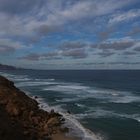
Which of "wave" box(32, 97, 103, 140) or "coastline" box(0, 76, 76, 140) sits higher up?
"coastline" box(0, 76, 76, 140)

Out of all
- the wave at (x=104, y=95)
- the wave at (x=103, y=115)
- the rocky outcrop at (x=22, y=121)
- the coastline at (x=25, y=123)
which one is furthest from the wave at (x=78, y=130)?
the wave at (x=104, y=95)

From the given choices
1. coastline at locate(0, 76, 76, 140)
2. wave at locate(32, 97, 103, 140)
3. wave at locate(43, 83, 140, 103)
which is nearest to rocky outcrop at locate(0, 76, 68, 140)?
coastline at locate(0, 76, 76, 140)

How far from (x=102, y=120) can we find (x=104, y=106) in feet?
32.9

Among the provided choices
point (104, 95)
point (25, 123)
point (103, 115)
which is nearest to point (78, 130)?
point (25, 123)

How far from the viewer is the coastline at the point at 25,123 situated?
991 inches

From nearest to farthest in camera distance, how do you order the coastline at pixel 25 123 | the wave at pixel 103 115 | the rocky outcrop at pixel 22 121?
the rocky outcrop at pixel 22 121 < the coastline at pixel 25 123 < the wave at pixel 103 115

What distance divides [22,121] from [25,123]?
0.87 m

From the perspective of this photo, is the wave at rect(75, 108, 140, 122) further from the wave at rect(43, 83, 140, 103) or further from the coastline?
the wave at rect(43, 83, 140, 103)

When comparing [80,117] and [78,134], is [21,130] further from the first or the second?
[80,117]

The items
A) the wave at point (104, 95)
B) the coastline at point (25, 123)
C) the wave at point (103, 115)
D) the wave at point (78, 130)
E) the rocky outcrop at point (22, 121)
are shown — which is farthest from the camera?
the wave at point (104, 95)

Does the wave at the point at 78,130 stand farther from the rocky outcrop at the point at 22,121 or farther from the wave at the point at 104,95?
the wave at the point at 104,95

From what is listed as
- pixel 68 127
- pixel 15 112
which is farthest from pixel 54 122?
pixel 15 112

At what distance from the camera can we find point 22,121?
3055cm

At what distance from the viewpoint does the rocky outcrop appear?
81.4 feet
